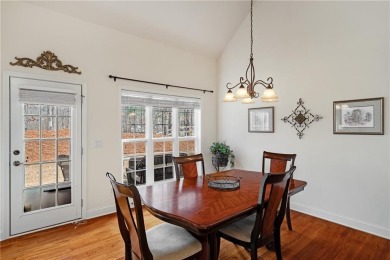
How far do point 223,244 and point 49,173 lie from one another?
8.16 ft

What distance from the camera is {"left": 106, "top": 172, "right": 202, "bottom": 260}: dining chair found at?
1.44 metres

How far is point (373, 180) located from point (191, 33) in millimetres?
3704

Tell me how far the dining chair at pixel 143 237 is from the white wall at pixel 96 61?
1.91 m

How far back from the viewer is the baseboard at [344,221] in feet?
9.30

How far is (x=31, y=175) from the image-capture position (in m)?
2.91

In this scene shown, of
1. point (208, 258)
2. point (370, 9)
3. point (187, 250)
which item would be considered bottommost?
point (208, 258)

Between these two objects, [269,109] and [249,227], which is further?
[269,109]

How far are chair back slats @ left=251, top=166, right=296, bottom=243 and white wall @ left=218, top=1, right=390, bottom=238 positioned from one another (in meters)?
1.82

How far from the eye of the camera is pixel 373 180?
9.56 feet

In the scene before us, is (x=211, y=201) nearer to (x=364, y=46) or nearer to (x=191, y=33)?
(x=364, y=46)

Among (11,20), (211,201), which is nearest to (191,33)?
(11,20)

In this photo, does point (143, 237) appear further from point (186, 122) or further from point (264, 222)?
point (186, 122)

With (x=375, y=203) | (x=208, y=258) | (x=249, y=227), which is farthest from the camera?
(x=375, y=203)

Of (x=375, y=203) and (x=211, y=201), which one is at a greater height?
(x=211, y=201)
